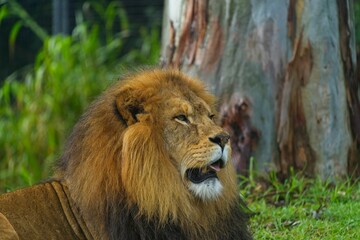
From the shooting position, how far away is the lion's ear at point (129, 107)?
5414 millimetres

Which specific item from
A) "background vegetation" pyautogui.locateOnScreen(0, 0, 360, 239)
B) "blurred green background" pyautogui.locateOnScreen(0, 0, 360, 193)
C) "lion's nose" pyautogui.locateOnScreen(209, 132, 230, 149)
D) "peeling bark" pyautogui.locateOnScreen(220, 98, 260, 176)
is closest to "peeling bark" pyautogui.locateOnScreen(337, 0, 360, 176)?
"background vegetation" pyautogui.locateOnScreen(0, 0, 360, 239)

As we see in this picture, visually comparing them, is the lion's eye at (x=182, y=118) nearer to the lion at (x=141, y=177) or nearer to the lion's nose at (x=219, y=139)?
the lion at (x=141, y=177)

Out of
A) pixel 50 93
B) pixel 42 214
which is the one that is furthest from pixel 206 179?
pixel 50 93

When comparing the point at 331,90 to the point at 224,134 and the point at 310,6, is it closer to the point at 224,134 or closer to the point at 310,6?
the point at 310,6

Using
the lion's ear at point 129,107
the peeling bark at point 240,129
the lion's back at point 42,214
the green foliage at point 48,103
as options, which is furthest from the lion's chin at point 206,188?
the green foliage at point 48,103

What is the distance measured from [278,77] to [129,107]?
2.91 m

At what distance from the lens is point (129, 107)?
543 cm

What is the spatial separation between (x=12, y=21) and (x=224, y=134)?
914cm

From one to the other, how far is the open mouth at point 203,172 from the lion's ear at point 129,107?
16.5 inches

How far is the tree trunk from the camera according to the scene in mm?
8016

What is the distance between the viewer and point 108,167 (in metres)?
5.39

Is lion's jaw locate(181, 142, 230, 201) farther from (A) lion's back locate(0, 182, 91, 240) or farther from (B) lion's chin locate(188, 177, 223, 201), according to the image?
(A) lion's back locate(0, 182, 91, 240)

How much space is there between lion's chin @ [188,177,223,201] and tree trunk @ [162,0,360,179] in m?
2.67

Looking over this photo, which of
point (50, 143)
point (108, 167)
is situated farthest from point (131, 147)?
point (50, 143)
